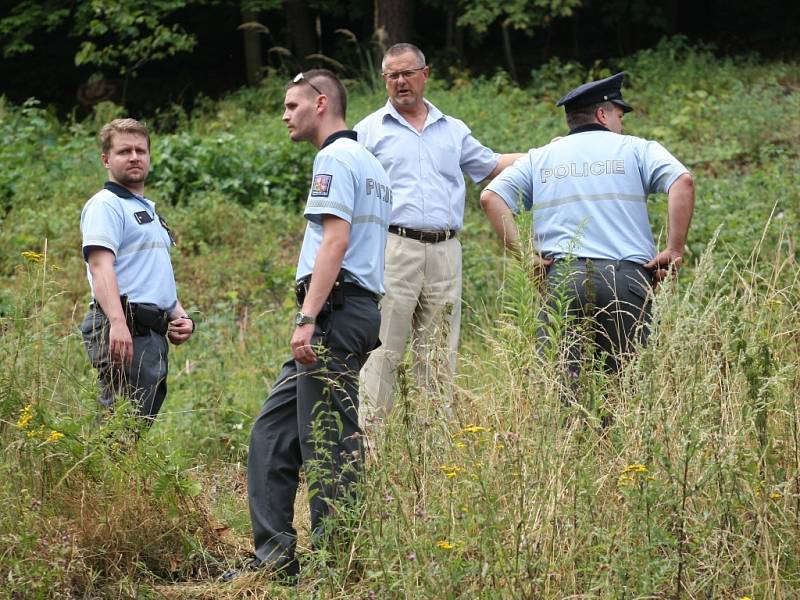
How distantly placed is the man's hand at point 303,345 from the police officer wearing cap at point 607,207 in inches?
50.1

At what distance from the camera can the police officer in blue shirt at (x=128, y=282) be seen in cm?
500

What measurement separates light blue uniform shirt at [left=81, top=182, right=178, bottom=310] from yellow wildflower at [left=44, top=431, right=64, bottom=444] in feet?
2.86

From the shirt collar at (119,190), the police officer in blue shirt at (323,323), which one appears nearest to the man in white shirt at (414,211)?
the police officer in blue shirt at (323,323)

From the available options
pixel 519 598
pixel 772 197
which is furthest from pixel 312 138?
pixel 772 197

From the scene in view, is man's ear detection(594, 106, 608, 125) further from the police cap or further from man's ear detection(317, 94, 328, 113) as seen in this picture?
man's ear detection(317, 94, 328, 113)

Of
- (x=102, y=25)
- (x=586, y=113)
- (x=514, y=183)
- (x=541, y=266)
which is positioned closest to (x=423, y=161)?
(x=514, y=183)

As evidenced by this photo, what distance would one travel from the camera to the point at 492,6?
52.5 feet

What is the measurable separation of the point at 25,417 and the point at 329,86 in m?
1.79

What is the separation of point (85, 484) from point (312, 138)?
1669 millimetres

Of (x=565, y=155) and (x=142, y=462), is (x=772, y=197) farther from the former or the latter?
(x=142, y=462)

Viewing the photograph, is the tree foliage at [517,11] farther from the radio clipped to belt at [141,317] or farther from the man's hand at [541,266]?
the radio clipped to belt at [141,317]

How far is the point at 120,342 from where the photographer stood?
491cm

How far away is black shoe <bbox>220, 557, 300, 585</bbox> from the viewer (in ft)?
14.4

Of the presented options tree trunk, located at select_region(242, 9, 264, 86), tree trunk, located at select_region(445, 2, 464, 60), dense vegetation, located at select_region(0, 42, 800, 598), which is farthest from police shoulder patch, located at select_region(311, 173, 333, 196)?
tree trunk, located at select_region(242, 9, 264, 86)
